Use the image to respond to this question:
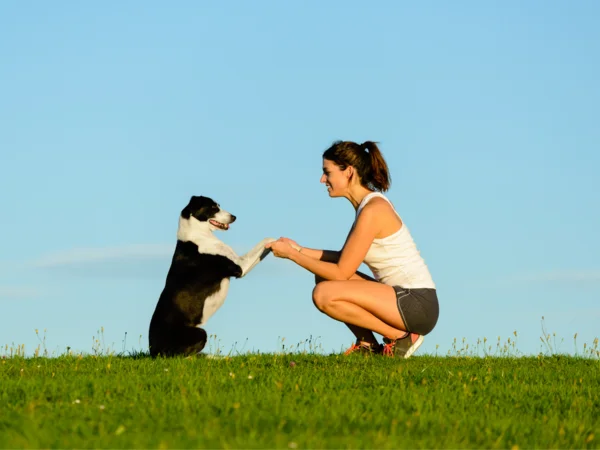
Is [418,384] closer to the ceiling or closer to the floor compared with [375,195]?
closer to the floor

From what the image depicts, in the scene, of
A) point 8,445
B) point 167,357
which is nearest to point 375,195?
point 167,357

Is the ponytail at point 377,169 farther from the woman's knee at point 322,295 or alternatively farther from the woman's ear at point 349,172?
the woman's knee at point 322,295

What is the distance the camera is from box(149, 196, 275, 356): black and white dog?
920cm

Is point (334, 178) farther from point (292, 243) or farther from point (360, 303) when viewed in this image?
point (360, 303)

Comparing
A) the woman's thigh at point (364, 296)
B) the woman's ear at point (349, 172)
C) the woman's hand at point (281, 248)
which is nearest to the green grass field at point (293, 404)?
the woman's thigh at point (364, 296)

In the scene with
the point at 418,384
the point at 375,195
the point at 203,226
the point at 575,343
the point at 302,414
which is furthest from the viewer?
the point at 575,343

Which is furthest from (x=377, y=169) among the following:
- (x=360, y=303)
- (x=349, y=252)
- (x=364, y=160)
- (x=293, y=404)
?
(x=293, y=404)

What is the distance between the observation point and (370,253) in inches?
370

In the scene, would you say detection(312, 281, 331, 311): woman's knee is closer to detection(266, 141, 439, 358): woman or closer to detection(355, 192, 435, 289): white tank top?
detection(266, 141, 439, 358): woman

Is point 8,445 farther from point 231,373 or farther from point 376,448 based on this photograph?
point 231,373

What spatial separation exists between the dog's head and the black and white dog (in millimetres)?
14

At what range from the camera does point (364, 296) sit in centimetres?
916

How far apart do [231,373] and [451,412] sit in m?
2.40

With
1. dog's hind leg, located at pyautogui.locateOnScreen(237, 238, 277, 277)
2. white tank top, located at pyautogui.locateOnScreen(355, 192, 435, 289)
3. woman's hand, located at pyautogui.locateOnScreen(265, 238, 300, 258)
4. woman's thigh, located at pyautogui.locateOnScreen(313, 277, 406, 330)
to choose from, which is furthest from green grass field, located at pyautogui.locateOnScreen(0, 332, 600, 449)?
woman's hand, located at pyautogui.locateOnScreen(265, 238, 300, 258)
